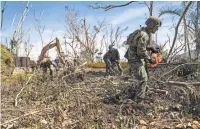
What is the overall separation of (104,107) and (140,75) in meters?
1.01

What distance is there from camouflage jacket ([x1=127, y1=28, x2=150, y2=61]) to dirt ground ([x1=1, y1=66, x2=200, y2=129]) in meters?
0.67

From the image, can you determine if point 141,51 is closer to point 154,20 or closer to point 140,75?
point 140,75

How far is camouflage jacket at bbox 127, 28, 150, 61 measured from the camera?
670 cm

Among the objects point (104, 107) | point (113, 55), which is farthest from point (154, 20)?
point (113, 55)

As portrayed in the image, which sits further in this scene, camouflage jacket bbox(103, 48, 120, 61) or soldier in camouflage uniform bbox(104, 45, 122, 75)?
camouflage jacket bbox(103, 48, 120, 61)

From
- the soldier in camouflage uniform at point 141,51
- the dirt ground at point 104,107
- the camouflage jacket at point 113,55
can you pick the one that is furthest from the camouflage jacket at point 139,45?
the camouflage jacket at point 113,55

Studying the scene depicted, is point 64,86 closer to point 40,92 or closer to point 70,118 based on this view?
point 40,92

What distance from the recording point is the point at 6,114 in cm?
623

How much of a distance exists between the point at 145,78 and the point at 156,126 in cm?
143

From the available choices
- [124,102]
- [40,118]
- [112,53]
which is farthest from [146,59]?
[112,53]

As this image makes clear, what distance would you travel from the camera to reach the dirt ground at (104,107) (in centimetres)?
550

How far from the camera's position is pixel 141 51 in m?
6.74

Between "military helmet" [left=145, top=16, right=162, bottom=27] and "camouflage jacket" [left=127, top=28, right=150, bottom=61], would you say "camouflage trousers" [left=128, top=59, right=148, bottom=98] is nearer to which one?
"camouflage jacket" [left=127, top=28, right=150, bottom=61]

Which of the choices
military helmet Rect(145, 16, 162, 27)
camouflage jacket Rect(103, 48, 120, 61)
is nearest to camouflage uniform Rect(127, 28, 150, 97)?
military helmet Rect(145, 16, 162, 27)
